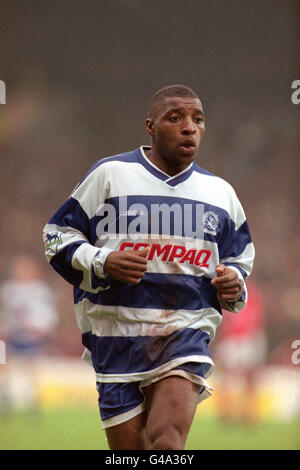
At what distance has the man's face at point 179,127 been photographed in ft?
8.95

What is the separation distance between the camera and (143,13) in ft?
15.5

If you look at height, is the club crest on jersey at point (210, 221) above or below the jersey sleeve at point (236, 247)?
above

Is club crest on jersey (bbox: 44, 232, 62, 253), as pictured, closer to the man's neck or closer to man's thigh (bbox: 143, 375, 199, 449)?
the man's neck

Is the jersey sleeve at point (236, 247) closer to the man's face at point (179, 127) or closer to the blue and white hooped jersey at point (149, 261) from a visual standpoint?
the blue and white hooped jersey at point (149, 261)

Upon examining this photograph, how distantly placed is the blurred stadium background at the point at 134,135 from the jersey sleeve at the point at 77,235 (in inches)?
84.7

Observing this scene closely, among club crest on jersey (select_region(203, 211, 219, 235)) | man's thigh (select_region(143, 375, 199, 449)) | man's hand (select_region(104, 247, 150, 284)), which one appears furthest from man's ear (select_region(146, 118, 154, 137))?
man's thigh (select_region(143, 375, 199, 449))

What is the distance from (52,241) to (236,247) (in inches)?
27.9

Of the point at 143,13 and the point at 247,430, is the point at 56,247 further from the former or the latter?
the point at 247,430

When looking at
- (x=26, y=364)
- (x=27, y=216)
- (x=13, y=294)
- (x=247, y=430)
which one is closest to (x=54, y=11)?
(x=27, y=216)

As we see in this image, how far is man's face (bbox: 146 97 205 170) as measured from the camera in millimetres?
2729

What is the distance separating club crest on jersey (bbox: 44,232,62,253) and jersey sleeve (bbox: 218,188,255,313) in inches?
24.2

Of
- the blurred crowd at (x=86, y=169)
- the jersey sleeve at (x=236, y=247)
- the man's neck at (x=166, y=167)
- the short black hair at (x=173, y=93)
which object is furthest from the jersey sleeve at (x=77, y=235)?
the blurred crowd at (x=86, y=169)

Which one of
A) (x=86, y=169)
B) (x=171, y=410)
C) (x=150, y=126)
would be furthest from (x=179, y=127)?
(x=86, y=169)

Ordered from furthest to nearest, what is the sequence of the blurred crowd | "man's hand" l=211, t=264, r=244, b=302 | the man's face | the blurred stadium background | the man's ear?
the blurred crowd, the blurred stadium background, the man's ear, the man's face, "man's hand" l=211, t=264, r=244, b=302
